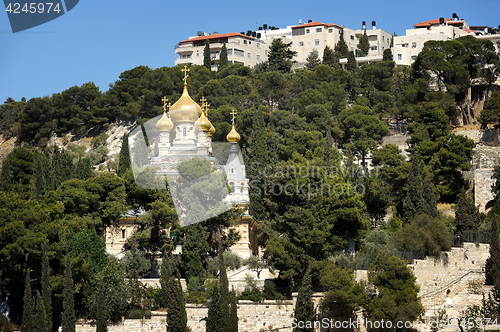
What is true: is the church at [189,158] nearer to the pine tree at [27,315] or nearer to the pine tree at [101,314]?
the pine tree at [101,314]

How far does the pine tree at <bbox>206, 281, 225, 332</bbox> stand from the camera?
29594mm

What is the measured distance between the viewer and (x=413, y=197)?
3691 centimetres

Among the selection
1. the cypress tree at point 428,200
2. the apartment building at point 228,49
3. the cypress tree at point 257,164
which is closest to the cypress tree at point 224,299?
the cypress tree at point 257,164

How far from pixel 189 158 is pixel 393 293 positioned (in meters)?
18.6

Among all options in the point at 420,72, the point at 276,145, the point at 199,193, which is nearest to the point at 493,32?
the point at 420,72

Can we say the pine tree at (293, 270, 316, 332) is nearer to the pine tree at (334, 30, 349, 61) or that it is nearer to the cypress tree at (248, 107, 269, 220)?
the cypress tree at (248, 107, 269, 220)

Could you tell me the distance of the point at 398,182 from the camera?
40.5 m

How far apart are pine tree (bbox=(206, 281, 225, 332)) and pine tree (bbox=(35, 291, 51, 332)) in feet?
20.4

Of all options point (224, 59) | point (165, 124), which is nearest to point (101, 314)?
point (165, 124)

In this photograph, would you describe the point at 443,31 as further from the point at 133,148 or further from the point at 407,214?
the point at 407,214

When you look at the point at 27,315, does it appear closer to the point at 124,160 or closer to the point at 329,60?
the point at 124,160

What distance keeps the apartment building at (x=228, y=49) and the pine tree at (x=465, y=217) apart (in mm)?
50428

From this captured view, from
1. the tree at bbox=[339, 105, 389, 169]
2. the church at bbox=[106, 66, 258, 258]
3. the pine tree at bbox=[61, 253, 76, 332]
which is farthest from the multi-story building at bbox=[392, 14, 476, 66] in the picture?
the pine tree at bbox=[61, 253, 76, 332]

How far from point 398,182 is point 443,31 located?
42424 mm
